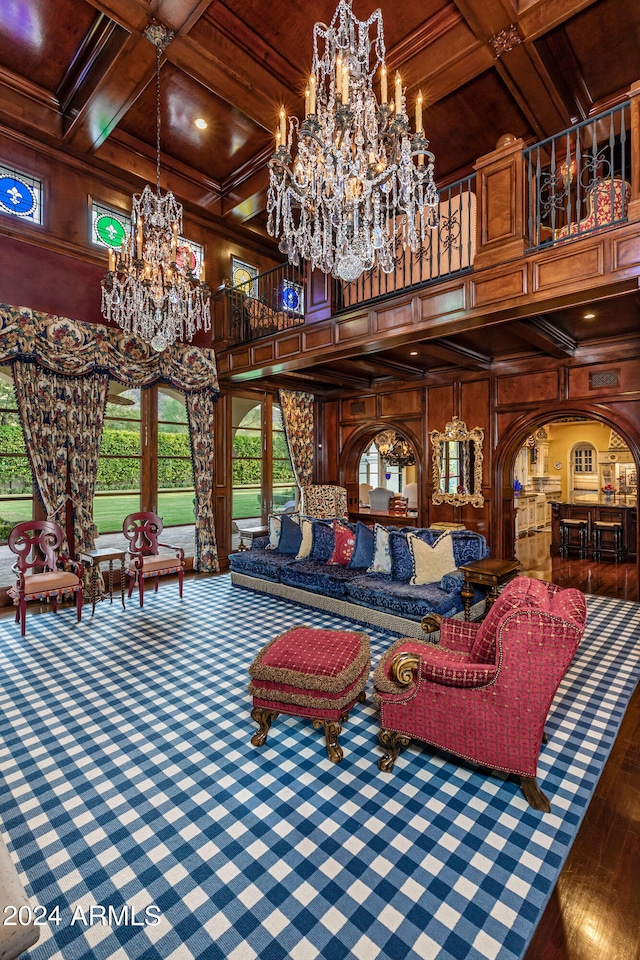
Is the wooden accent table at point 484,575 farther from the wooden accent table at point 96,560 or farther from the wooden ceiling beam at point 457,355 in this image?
the wooden accent table at point 96,560

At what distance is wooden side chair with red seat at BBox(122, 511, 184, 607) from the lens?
5191 mm

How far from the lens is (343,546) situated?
17.5ft

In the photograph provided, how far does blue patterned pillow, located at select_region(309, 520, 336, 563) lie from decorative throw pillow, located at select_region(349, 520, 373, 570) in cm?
39

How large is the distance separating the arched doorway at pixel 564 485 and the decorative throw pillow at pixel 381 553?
7.78ft

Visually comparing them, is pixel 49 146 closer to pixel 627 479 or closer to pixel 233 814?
pixel 233 814

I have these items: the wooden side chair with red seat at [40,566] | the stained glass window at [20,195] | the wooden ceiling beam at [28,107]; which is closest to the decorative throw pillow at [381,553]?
the wooden side chair with red seat at [40,566]

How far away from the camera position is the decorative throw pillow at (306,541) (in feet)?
18.6

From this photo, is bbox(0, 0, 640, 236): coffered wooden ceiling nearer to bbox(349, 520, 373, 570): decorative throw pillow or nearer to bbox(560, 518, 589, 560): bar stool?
bbox(349, 520, 373, 570): decorative throw pillow

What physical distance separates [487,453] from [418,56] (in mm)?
4537

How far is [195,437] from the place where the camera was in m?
6.69

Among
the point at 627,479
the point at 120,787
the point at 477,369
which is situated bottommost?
the point at 120,787

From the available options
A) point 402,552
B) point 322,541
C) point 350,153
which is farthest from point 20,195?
point 402,552

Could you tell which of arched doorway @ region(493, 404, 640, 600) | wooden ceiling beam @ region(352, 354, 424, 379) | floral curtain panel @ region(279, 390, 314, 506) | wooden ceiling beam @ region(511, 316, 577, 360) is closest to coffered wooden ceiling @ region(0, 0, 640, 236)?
wooden ceiling beam @ region(511, 316, 577, 360)

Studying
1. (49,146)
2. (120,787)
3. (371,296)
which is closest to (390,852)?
(120,787)
